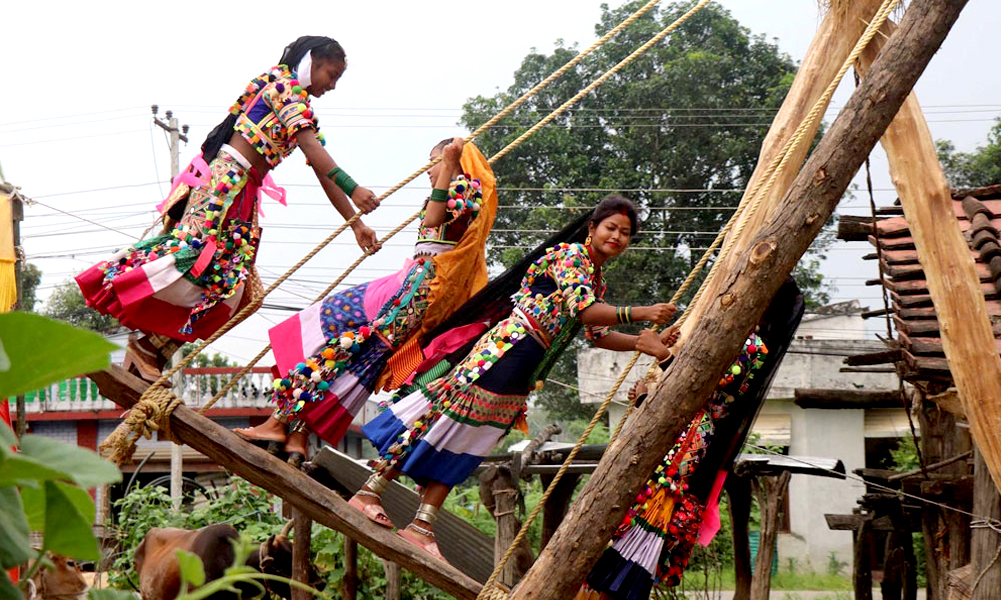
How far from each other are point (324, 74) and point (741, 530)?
15.1 feet

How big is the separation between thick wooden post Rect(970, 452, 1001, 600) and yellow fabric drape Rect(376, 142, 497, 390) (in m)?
2.38

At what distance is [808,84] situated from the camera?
434cm

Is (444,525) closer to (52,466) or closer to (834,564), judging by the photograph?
(52,466)

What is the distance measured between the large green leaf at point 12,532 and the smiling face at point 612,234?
131 inches

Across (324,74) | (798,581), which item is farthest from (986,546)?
(798,581)

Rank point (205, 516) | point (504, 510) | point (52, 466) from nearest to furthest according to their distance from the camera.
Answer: point (52, 466) < point (504, 510) < point (205, 516)

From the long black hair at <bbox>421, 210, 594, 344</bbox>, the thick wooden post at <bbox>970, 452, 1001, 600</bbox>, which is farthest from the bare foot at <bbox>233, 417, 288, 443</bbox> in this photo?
the thick wooden post at <bbox>970, 452, 1001, 600</bbox>

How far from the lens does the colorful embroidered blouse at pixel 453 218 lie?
3.97 metres

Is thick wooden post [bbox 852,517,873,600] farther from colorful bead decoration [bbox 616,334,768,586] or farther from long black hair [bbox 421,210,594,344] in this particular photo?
long black hair [bbox 421,210,594,344]

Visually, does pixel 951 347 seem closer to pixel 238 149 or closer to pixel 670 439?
pixel 670 439

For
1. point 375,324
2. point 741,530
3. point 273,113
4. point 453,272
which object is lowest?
point 741,530

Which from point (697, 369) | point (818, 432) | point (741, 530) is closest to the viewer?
point (697, 369)

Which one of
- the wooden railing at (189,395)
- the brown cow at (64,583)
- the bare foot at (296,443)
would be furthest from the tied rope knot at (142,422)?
the wooden railing at (189,395)

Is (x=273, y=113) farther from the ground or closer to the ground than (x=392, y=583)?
farther from the ground
